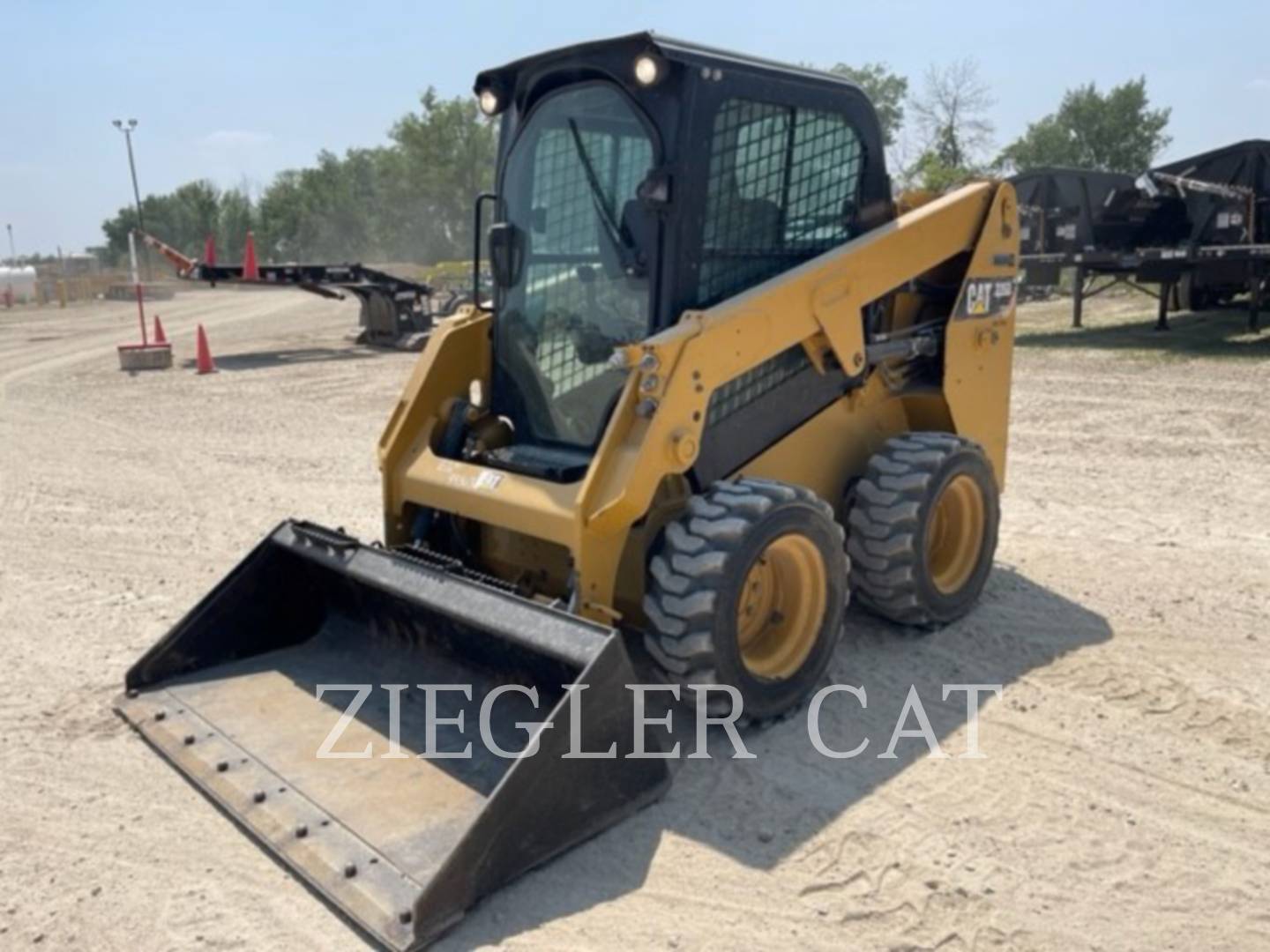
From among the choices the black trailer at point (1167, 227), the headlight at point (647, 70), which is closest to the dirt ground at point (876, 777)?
the headlight at point (647, 70)

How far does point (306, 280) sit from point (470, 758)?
590 inches

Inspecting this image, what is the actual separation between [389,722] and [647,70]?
101 inches

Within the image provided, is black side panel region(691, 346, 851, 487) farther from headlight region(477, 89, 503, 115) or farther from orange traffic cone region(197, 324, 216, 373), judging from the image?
orange traffic cone region(197, 324, 216, 373)

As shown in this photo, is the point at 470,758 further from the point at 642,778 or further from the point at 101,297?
the point at 101,297

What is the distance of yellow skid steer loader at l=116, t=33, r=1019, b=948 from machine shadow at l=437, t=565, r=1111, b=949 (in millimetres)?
97

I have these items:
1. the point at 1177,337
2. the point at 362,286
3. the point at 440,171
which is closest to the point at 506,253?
the point at 1177,337

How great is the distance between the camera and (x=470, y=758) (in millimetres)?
3686

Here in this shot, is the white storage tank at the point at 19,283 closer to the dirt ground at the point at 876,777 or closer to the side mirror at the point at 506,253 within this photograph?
the dirt ground at the point at 876,777

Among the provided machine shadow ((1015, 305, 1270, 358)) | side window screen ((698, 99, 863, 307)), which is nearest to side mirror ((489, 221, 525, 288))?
side window screen ((698, 99, 863, 307))

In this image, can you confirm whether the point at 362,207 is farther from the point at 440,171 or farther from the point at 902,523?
the point at 902,523

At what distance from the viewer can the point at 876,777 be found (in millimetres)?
3725

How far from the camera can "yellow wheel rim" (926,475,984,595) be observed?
500 centimetres

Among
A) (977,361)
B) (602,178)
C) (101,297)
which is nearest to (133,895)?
(602,178)

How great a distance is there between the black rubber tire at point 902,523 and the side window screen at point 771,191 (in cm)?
98
